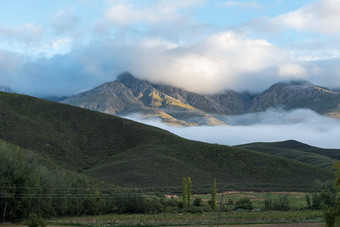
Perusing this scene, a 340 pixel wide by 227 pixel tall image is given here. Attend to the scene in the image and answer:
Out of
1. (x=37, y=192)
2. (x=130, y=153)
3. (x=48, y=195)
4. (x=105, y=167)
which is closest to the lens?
(x=37, y=192)

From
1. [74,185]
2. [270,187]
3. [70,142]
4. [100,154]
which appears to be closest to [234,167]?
[270,187]

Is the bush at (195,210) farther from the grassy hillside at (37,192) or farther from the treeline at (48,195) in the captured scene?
the grassy hillside at (37,192)

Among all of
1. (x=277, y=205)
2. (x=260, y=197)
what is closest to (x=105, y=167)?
(x=260, y=197)

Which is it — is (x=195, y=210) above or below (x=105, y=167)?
below

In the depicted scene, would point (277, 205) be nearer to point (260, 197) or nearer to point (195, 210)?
point (195, 210)

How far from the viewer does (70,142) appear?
12744cm

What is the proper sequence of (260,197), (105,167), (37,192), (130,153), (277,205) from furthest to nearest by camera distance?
1. (130,153)
2. (105,167)
3. (260,197)
4. (277,205)
5. (37,192)

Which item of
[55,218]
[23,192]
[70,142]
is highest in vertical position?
[70,142]

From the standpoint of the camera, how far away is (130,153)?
125375 mm

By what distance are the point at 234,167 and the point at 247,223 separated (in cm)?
6575

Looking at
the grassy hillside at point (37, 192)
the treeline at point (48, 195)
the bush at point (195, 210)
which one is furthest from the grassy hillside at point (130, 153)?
the grassy hillside at point (37, 192)

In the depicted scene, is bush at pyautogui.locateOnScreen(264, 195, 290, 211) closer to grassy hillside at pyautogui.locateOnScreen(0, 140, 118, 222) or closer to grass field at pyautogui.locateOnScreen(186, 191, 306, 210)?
grass field at pyautogui.locateOnScreen(186, 191, 306, 210)

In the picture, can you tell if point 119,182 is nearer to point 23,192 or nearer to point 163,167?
point 163,167

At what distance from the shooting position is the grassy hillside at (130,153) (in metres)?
107
